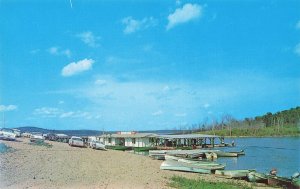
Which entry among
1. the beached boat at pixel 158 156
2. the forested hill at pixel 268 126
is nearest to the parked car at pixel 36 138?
the beached boat at pixel 158 156

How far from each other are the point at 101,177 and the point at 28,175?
362 cm

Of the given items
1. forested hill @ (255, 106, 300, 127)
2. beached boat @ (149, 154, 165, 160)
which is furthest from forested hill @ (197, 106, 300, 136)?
beached boat @ (149, 154, 165, 160)

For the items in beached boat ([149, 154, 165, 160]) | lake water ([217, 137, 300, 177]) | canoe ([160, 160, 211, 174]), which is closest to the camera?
canoe ([160, 160, 211, 174])

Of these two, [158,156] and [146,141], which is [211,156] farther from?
[146,141]

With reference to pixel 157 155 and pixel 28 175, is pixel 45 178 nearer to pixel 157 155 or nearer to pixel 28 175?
pixel 28 175

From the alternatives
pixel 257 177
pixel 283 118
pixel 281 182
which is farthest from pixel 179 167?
pixel 283 118

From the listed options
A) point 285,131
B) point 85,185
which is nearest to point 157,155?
point 85,185

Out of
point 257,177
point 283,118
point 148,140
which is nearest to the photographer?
point 257,177

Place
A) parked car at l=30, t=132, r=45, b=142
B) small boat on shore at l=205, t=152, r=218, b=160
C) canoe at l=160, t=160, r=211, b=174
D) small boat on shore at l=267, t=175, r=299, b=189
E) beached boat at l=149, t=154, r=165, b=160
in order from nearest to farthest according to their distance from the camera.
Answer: small boat on shore at l=267, t=175, r=299, b=189 < canoe at l=160, t=160, r=211, b=174 < beached boat at l=149, t=154, r=165, b=160 < small boat on shore at l=205, t=152, r=218, b=160 < parked car at l=30, t=132, r=45, b=142

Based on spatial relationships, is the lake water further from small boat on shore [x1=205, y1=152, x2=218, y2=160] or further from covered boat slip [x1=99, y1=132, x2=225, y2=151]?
covered boat slip [x1=99, y1=132, x2=225, y2=151]

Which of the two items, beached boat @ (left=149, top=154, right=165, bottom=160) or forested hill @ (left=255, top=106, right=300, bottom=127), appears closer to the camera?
beached boat @ (left=149, top=154, right=165, bottom=160)

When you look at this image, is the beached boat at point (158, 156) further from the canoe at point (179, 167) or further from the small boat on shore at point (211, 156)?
the canoe at point (179, 167)

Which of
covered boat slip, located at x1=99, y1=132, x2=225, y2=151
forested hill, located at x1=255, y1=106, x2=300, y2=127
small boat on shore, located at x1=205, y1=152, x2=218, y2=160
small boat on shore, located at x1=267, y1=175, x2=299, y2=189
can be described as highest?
forested hill, located at x1=255, y1=106, x2=300, y2=127

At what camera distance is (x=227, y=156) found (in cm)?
5606
